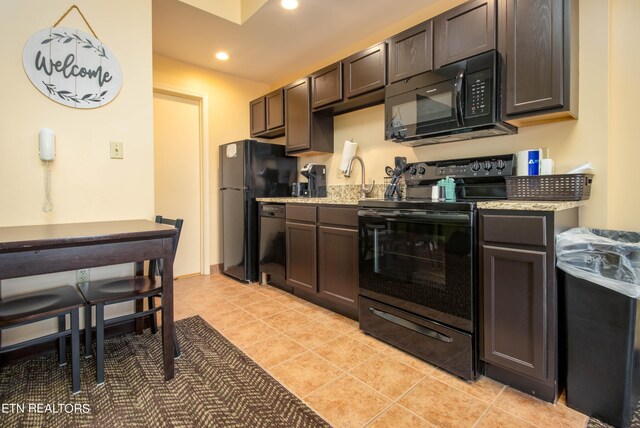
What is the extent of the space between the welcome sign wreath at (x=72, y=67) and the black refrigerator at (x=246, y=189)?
1506 mm

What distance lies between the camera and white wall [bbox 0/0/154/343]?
1814 mm

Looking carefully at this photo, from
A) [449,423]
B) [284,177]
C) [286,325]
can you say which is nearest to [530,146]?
[449,423]

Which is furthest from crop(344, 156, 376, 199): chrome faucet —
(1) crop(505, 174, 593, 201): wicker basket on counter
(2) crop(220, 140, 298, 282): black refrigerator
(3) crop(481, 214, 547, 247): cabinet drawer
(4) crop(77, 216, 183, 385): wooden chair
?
(4) crop(77, 216, 183, 385): wooden chair

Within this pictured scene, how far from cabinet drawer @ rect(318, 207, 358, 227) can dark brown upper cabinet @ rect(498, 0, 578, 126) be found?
1183 millimetres

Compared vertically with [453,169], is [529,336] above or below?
below

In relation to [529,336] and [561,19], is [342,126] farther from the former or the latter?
[529,336]

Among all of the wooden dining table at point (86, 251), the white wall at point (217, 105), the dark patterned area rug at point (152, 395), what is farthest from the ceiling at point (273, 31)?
the dark patterned area rug at point (152, 395)

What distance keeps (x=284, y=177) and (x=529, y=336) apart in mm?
2940

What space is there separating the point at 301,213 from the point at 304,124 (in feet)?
3.32

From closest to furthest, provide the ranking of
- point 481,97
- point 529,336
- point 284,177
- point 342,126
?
point 529,336, point 481,97, point 342,126, point 284,177

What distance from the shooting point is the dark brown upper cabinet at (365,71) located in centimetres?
251

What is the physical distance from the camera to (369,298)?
7.35ft

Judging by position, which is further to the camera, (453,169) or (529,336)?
(453,169)

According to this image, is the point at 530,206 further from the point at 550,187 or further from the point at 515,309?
the point at 515,309
